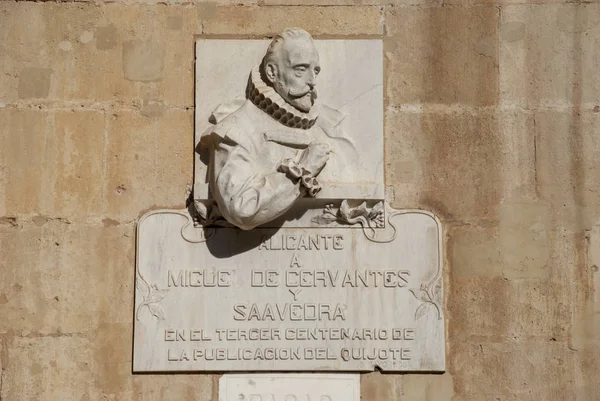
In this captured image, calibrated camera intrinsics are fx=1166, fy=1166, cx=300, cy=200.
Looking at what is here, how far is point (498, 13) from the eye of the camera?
722cm

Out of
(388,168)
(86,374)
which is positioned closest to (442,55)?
(388,168)

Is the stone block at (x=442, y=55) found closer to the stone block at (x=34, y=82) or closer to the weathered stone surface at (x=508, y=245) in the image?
the weathered stone surface at (x=508, y=245)

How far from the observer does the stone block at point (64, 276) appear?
22.2 feet

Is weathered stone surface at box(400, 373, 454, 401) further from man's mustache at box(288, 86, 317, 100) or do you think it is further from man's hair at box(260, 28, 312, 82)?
man's hair at box(260, 28, 312, 82)

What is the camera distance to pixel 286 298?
6.75m

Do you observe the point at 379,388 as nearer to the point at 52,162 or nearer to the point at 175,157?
the point at 175,157

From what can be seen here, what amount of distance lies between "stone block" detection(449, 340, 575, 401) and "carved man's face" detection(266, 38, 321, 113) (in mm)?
1698

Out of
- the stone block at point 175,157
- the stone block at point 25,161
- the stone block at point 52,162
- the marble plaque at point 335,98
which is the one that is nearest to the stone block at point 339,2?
the marble plaque at point 335,98

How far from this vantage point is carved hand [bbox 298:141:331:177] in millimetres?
6688

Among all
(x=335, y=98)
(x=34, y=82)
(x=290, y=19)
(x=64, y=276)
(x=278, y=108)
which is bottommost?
(x=64, y=276)

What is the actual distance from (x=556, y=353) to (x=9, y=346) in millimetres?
3173

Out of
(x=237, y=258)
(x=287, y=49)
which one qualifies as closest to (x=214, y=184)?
(x=237, y=258)

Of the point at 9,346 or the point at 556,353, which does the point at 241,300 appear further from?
the point at 556,353

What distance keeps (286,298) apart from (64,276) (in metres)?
1.31
